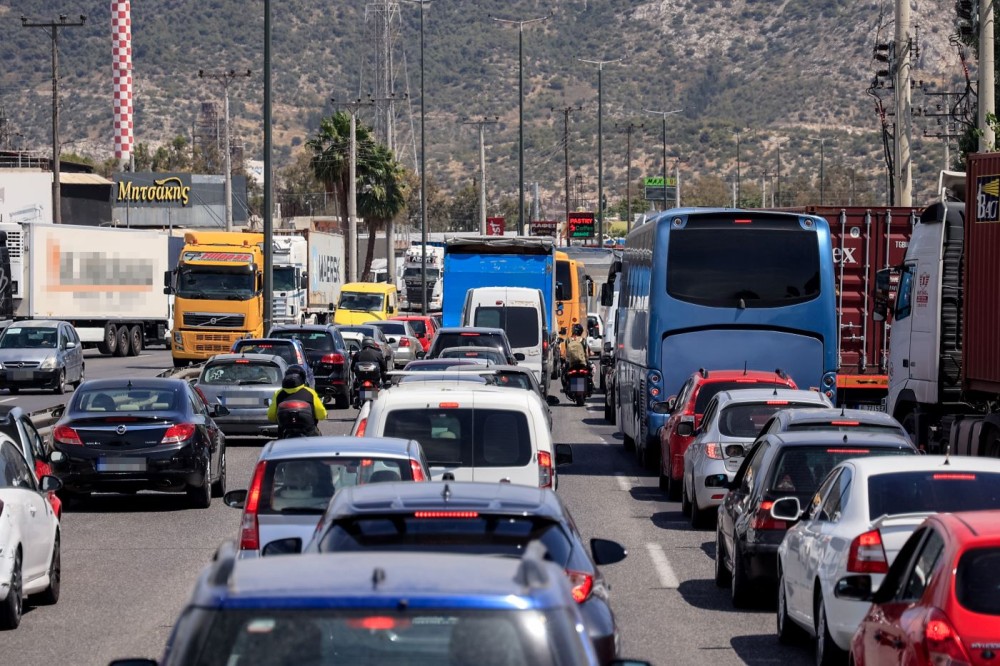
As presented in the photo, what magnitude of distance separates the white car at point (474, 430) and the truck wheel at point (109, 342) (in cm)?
4474

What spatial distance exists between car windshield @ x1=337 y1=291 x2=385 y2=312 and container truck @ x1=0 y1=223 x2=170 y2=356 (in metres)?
6.36

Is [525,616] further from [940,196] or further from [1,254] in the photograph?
[1,254]

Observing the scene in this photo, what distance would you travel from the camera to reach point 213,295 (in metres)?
46.6

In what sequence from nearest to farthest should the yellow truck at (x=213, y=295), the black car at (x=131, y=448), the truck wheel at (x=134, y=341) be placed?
the black car at (x=131, y=448) < the yellow truck at (x=213, y=295) < the truck wheel at (x=134, y=341)

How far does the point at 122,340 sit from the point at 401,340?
14457 mm

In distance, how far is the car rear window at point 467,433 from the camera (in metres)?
12.3

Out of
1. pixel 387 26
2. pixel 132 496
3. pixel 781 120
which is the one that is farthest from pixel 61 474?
pixel 781 120

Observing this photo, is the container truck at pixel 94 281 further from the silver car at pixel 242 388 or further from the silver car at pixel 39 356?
the silver car at pixel 242 388

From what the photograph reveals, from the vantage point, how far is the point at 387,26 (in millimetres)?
86812

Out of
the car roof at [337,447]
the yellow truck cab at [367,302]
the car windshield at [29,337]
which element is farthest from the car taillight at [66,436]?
the yellow truck cab at [367,302]

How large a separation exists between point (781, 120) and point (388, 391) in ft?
538

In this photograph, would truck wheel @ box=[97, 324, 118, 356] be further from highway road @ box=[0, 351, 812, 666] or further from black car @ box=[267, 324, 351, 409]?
highway road @ box=[0, 351, 812, 666]

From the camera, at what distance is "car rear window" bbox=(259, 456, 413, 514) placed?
10.7 m

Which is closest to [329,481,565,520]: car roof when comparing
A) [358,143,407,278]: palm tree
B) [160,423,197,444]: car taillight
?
[160,423,197,444]: car taillight
